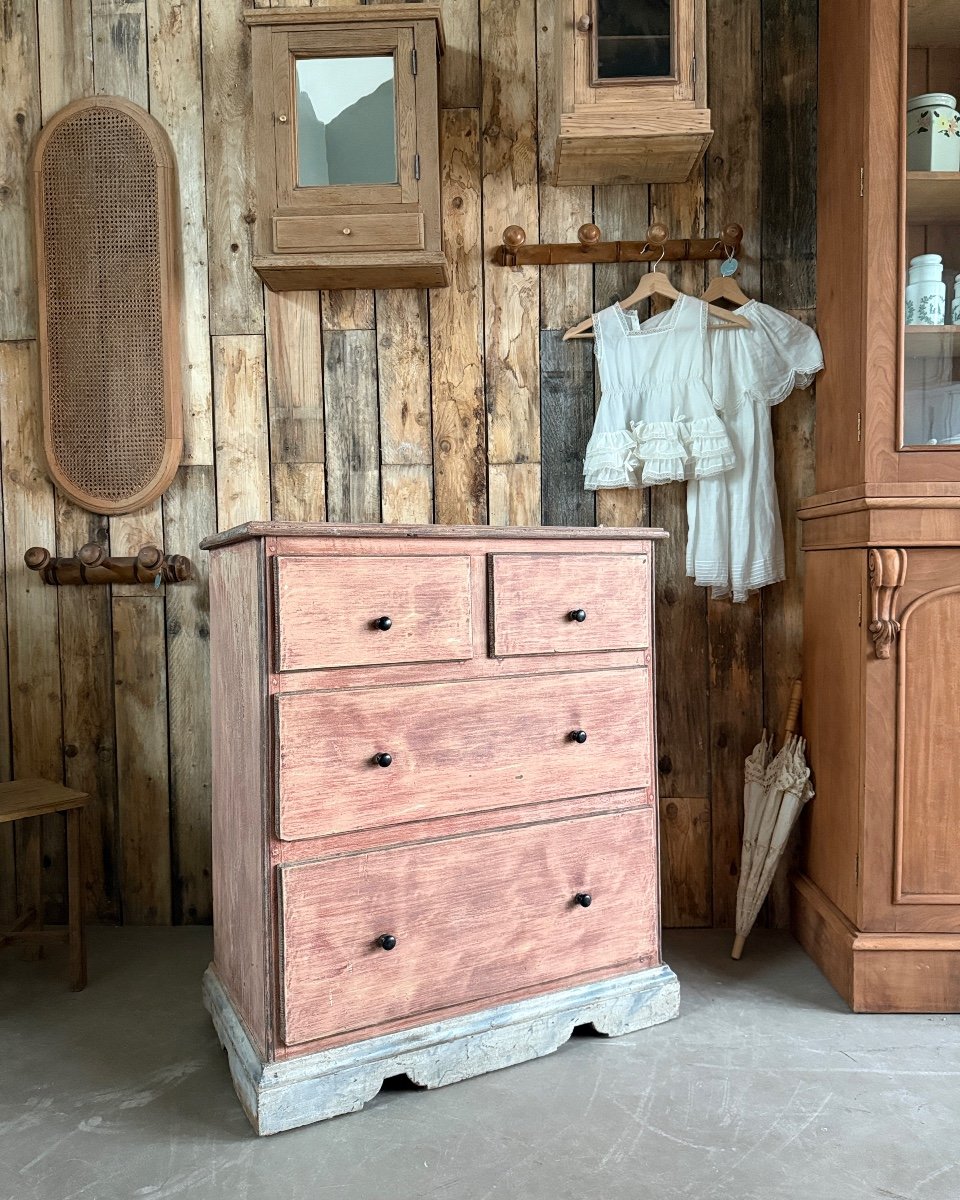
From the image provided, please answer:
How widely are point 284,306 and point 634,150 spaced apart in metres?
0.99

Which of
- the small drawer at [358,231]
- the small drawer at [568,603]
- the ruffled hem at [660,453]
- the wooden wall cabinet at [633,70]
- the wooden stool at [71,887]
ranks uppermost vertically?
the wooden wall cabinet at [633,70]

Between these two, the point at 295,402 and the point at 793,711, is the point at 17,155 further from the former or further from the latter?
the point at 793,711

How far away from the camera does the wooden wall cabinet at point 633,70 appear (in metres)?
2.19

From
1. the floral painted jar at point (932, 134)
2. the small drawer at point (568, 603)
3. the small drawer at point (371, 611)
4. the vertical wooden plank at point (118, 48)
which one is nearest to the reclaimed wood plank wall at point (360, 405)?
the vertical wooden plank at point (118, 48)

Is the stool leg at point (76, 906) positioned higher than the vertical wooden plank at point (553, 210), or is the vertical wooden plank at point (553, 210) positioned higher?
the vertical wooden plank at point (553, 210)

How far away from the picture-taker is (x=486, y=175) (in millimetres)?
2555

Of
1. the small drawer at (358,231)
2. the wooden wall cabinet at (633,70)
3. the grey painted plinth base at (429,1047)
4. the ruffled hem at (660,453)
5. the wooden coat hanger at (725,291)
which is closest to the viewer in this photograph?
the grey painted plinth base at (429,1047)

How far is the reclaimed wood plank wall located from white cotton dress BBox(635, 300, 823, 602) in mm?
126

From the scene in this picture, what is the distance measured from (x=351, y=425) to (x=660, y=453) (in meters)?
0.84

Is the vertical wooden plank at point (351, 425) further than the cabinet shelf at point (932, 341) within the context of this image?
Yes

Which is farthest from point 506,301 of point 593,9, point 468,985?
point 468,985

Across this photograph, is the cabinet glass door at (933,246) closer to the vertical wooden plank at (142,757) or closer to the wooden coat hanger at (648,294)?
the wooden coat hanger at (648,294)

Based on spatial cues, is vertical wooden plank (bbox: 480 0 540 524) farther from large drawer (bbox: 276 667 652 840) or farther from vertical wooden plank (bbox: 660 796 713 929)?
vertical wooden plank (bbox: 660 796 713 929)

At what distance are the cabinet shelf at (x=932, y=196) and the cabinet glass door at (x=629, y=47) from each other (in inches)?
24.0
